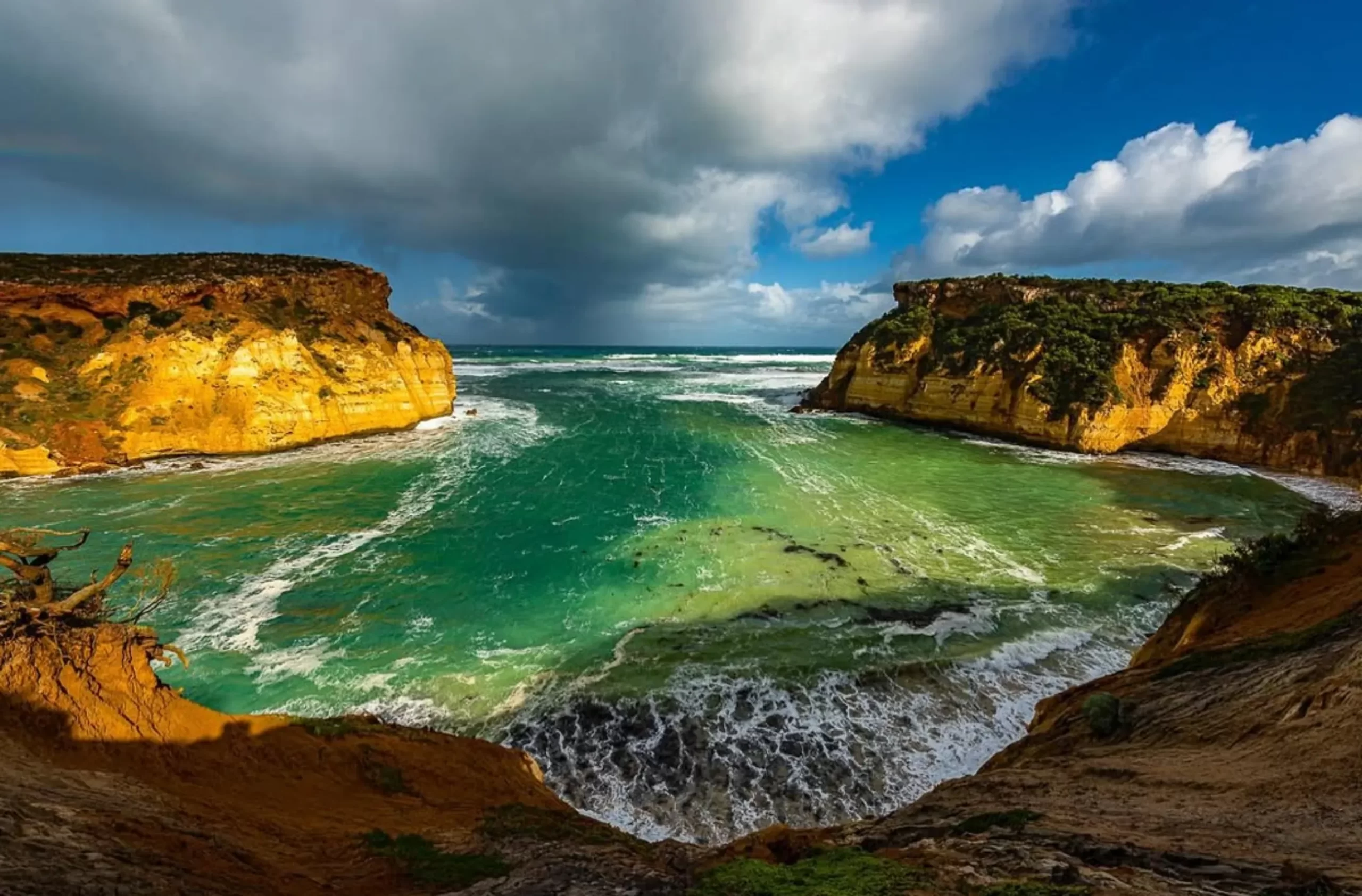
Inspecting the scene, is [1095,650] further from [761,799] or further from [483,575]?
[483,575]

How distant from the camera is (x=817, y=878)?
4246mm

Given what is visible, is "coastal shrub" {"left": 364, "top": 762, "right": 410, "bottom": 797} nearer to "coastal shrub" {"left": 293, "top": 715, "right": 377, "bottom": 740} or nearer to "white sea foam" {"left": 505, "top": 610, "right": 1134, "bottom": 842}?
"coastal shrub" {"left": 293, "top": 715, "right": 377, "bottom": 740}

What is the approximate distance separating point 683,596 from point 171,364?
102 feet

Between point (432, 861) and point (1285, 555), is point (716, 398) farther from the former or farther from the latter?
point (432, 861)

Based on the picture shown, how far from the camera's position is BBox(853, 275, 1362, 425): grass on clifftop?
3127 centimetres

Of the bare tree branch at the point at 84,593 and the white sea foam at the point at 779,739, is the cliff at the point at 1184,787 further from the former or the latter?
the bare tree branch at the point at 84,593

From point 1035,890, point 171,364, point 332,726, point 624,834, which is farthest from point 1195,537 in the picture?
point 171,364

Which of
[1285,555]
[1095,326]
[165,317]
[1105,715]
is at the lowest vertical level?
[1105,715]

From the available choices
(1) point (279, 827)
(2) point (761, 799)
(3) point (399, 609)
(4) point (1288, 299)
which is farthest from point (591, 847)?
(4) point (1288, 299)

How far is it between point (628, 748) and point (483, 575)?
25.6 feet

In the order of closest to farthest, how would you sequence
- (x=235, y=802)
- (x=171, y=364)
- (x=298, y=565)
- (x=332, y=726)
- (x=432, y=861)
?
(x=432, y=861) → (x=235, y=802) → (x=332, y=726) → (x=298, y=565) → (x=171, y=364)

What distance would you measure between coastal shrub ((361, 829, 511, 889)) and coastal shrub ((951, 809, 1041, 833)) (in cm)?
415

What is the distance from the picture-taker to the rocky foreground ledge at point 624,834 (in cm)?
370

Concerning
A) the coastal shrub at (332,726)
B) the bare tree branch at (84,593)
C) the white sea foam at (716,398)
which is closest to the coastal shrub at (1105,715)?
the coastal shrub at (332,726)
